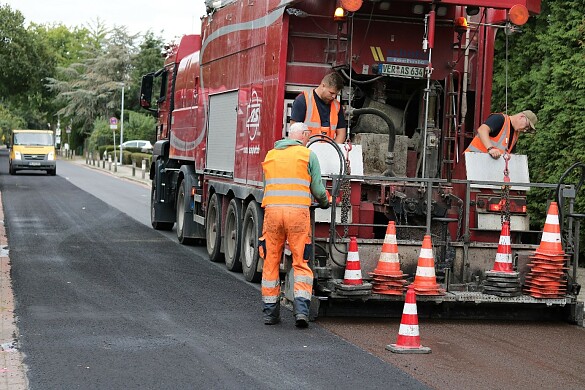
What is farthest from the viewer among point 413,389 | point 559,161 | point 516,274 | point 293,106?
point 559,161

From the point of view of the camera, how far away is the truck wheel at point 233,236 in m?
12.9

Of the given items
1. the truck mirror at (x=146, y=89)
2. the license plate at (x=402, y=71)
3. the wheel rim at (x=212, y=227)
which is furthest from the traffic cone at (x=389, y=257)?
the truck mirror at (x=146, y=89)

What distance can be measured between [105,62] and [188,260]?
2722 inches

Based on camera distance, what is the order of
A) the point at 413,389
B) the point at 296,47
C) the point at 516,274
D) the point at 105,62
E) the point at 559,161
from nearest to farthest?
the point at 413,389 → the point at 516,274 → the point at 296,47 → the point at 559,161 → the point at 105,62

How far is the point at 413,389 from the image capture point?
699cm

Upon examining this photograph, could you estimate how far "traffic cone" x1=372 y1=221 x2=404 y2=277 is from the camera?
9836mm

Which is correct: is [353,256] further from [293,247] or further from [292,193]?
[292,193]

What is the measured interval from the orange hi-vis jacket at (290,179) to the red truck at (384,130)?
706 millimetres

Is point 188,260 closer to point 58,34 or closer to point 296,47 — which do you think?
point 296,47

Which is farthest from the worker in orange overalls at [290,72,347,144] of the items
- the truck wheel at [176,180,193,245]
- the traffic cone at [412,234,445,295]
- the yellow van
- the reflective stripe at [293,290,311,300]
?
the yellow van

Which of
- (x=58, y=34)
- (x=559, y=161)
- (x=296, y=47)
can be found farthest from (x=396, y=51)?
(x=58, y=34)

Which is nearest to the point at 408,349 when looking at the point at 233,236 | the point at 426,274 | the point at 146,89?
the point at 426,274

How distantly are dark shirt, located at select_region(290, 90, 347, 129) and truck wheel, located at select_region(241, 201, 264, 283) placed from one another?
1.51m

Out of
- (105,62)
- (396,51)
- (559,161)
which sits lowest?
(559,161)
